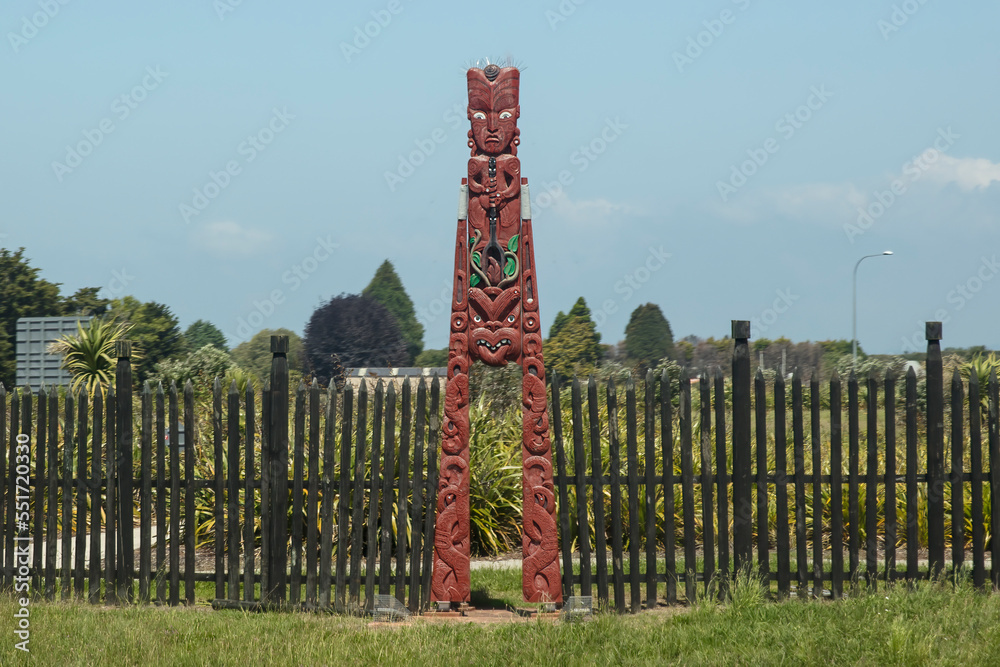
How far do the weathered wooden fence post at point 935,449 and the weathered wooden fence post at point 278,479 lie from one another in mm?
4964

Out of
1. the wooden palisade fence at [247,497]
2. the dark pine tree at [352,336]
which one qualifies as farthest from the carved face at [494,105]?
the dark pine tree at [352,336]

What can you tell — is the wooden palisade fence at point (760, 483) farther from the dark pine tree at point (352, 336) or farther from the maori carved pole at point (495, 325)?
the dark pine tree at point (352, 336)

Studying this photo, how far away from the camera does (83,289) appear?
123 feet

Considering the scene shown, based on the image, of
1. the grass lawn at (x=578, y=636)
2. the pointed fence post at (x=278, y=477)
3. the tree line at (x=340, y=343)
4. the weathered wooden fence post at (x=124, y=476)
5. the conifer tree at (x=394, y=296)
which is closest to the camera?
the grass lawn at (x=578, y=636)

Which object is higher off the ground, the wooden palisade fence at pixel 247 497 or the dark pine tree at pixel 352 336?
the dark pine tree at pixel 352 336

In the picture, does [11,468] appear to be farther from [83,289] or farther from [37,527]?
[83,289]

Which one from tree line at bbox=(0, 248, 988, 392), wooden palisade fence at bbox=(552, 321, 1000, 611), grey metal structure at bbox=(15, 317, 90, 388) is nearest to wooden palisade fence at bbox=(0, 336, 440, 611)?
wooden palisade fence at bbox=(552, 321, 1000, 611)

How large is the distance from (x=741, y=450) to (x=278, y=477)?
3.55 meters

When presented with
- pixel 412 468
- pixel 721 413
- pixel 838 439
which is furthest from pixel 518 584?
pixel 838 439

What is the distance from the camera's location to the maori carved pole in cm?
641

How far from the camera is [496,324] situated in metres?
6.42

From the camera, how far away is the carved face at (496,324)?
6.41m

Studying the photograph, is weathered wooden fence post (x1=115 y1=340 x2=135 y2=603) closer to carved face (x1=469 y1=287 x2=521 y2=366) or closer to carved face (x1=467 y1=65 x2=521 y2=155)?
carved face (x1=469 y1=287 x2=521 y2=366)

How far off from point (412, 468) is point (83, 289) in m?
35.3
